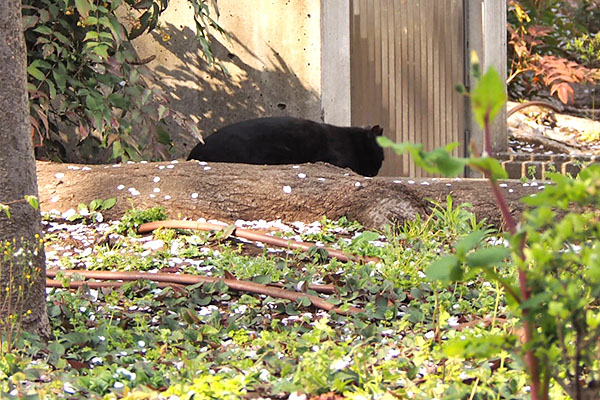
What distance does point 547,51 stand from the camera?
10867 mm

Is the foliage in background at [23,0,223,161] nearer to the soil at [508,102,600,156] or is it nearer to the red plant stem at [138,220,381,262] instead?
the red plant stem at [138,220,381,262]

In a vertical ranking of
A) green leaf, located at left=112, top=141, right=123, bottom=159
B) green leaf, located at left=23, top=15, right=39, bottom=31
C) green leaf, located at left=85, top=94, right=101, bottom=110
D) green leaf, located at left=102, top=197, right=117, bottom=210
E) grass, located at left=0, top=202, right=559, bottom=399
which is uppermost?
green leaf, located at left=23, top=15, right=39, bottom=31

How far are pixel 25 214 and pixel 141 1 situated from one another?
3.27 m

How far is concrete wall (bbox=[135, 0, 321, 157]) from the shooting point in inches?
260

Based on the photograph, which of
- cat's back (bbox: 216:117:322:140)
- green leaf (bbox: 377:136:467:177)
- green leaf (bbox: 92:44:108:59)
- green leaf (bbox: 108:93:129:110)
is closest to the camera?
green leaf (bbox: 377:136:467:177)

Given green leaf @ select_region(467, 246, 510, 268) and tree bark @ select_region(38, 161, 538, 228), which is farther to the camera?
tree bark @ select_region(38, 161, 538, 228)

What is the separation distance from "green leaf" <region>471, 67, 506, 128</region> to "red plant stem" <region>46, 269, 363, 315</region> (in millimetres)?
1467

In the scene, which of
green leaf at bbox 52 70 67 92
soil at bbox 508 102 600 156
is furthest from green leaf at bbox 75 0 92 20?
→ soil at bbox 508 102 600 156

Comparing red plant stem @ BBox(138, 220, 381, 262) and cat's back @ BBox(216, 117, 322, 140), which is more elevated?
cat's back @ BBox(216, 117, 322, 140)

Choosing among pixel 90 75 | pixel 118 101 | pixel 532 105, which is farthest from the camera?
pixel 532 105

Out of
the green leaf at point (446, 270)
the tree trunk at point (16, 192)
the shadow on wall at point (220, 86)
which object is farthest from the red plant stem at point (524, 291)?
the shadow on wall at point (220, 86)

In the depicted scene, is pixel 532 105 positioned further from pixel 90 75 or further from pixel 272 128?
pixel 90 75

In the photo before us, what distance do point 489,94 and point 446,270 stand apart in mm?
342

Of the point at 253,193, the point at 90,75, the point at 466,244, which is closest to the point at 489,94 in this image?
the point at 466,244
